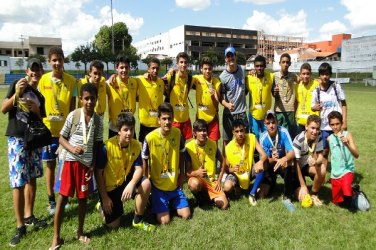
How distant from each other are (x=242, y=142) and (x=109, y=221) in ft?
7.71

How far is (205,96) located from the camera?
19.5 feet

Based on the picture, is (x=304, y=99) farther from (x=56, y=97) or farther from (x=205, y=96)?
(x=56, y=97)

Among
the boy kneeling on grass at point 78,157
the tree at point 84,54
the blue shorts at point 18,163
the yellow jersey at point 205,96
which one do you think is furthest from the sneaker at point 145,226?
the tree at point 84,54

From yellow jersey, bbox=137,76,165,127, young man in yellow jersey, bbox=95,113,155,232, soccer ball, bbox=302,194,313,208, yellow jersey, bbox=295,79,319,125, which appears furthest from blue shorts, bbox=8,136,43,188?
yellow jersey, bbox=295,79,319,125

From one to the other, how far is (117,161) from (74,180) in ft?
2.07

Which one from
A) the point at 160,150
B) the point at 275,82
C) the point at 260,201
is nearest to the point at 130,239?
the point at 160,150

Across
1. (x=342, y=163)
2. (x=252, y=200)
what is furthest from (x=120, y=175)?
(x=342, y=163)

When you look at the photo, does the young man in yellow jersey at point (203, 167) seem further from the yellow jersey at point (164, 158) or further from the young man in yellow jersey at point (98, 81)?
the young man in yellow jersey at point (98, 81)

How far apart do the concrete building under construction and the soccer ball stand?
11253 centimetres

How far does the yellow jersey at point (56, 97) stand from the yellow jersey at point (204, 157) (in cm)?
189

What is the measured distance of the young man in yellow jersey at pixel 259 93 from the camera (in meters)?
6.07

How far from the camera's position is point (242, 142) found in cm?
530

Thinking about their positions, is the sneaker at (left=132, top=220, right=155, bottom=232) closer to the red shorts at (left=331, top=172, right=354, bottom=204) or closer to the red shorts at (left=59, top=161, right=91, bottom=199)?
the red shorts at (left=59, top=161, right=91, bottom=199)

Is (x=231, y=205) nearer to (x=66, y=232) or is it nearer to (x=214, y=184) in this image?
(x=214, y=184)
